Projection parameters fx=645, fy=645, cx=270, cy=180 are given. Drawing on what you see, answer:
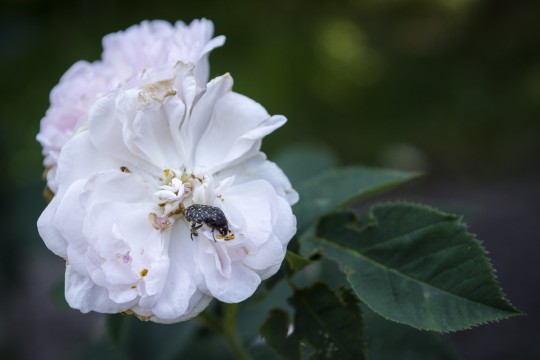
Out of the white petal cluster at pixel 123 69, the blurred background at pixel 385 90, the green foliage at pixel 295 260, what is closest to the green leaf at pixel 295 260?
the green foliage at pixel 295 260

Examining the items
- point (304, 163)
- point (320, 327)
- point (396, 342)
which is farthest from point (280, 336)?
point (304, 163)

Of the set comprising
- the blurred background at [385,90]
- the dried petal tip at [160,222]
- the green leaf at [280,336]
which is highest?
the dried petal tip at [160,222]

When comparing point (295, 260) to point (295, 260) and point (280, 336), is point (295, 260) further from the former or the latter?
point (280, 336)

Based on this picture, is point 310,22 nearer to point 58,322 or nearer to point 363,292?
point 58,322

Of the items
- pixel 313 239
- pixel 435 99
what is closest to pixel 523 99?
pixel 435 99

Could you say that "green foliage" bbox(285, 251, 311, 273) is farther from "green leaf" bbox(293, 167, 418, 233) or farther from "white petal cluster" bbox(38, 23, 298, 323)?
"green leaf" bbox(293, 167, 418, 233)

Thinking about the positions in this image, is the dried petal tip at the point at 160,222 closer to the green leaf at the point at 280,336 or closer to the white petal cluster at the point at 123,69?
the white petal cluster at the point at 123,69

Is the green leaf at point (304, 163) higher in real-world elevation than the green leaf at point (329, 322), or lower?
lower
